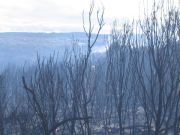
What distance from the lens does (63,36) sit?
179 metres

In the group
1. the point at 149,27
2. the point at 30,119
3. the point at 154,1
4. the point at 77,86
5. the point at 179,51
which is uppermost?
the point at 154,1

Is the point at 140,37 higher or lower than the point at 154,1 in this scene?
lower

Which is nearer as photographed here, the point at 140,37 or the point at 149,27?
the point at 149,27

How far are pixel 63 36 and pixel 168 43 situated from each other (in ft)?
566

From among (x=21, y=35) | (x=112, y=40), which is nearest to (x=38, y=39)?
(x=21, y=35)

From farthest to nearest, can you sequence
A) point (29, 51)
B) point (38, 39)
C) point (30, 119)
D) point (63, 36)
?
point (63, 36) < point (38, 39) < point (29, 51) < point (30, 119)

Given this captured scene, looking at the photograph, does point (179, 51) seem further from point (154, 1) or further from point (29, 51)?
point (29, 51)

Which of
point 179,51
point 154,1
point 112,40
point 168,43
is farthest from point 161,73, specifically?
point 112,40

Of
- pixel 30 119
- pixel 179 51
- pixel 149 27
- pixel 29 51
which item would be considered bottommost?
pixel 29 51

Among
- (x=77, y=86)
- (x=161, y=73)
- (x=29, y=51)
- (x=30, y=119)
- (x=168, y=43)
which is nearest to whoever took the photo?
(x=161, y=73)

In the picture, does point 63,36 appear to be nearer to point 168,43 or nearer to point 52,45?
point 52,45

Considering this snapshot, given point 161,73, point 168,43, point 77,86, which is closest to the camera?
point 161,73

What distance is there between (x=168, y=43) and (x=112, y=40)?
18.8 feet

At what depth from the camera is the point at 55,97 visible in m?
8.68
